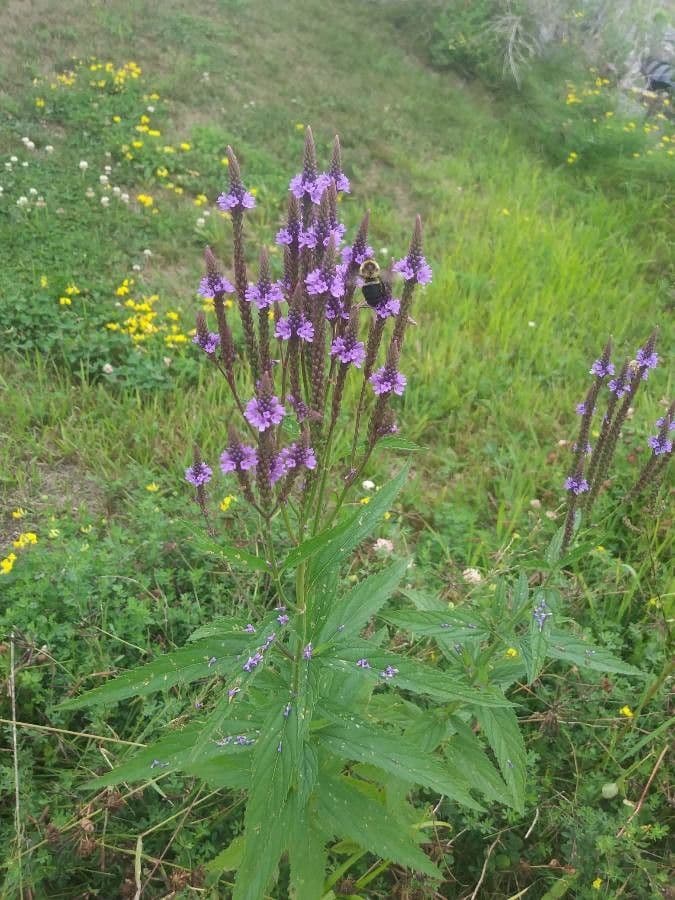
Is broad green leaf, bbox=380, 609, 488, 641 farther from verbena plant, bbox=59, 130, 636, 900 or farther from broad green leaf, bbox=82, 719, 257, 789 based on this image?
broad green leaf, bbox=82, 719, 257, 789

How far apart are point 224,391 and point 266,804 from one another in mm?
2815

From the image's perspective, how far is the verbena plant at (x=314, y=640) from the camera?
1.56 meters

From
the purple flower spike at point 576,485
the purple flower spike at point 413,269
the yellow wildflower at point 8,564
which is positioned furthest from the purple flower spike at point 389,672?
the yellow wildflower at point 8,564

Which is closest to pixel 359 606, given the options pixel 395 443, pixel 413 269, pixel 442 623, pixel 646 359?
pixel 442 623

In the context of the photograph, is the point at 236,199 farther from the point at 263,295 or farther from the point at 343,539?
the point at 343,539

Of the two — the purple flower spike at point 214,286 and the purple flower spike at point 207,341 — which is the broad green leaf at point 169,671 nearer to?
the purple flower spike at point 207,341

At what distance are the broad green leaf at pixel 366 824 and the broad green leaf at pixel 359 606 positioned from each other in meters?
0.47

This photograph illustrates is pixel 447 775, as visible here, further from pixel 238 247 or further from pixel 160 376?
pixel 160 376

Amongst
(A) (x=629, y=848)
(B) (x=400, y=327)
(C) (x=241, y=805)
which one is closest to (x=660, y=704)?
(A) (x=629, y=848)

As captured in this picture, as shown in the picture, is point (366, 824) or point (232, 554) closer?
point (232, 554)

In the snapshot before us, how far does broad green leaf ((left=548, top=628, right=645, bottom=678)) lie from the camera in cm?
206

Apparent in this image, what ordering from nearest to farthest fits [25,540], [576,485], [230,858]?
1. [230,858]
2. [576,485]
3. [25,540]

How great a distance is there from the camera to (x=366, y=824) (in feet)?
5.97

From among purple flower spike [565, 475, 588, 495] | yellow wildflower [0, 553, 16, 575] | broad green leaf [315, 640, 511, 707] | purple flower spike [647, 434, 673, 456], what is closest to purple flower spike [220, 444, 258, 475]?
broad green leaf [315, 640, 511, 707]
